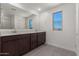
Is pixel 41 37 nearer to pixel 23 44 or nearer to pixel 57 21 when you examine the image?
pixel 57 21

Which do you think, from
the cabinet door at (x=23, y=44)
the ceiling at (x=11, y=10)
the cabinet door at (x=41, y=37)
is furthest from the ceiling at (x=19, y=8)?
the cabinet door at (x=41, y=37)

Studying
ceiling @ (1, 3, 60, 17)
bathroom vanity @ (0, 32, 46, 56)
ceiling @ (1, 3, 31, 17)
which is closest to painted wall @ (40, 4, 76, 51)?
ceiling @ (1, 3, 60, 17)

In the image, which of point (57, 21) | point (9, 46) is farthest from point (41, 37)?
point (9, 46)

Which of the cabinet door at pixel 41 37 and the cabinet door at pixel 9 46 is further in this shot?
the cabinet door at pixel 41 37

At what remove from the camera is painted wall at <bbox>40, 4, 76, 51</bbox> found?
10.9 ft

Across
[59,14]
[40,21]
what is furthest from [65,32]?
[40,21]

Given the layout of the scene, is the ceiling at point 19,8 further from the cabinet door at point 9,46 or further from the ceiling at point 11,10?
the cabinet door at point 9,46

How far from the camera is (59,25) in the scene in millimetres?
4195

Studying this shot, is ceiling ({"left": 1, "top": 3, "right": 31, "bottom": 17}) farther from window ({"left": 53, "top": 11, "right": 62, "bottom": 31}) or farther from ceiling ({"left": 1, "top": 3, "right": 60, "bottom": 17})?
window ({"left": 53, "top": 11, "right": 62, "bottom": 31})

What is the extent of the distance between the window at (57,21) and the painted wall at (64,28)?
0.18 m

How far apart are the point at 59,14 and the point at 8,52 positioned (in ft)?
9.49

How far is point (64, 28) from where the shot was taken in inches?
147

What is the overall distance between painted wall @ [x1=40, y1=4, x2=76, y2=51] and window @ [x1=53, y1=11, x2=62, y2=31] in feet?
0.58

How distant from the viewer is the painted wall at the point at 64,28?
3.33 metres
